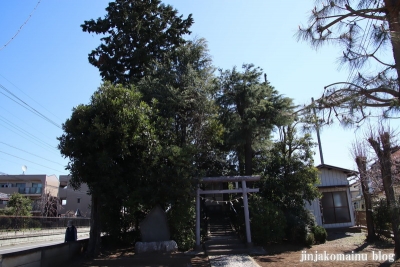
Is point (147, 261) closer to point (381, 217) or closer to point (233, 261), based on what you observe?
point (233, 261)

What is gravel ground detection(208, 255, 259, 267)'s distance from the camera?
9031mm

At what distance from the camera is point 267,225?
11.5 m

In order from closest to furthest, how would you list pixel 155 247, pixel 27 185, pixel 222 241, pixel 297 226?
pixel 155 247, pixel 222 241, pixel 297 226, pixel 27 185

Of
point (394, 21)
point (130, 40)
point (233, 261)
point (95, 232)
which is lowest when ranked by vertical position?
point (233, 261)

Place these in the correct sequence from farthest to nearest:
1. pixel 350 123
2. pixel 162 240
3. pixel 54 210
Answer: pixel 54 210
pixel 162 240
pixel 350 123

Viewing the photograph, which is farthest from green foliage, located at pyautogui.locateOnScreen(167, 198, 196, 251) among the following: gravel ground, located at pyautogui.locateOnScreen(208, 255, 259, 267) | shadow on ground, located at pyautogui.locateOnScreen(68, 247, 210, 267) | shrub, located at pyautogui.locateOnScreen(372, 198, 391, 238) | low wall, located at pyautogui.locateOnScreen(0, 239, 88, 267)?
shrub, located at pyautogui.locateOnScreen(372, 198, 391, 238)

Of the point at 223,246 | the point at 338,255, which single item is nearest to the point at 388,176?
the point at 338,255

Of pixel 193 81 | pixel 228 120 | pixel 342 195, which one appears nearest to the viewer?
pixel 193 81

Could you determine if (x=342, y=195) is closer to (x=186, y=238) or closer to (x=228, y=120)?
(x=228, y=120)

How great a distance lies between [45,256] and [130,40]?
1072 centimetres

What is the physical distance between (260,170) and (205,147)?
11.4 feet

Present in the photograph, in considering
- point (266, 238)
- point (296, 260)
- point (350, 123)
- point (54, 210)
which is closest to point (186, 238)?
point (266, 238)

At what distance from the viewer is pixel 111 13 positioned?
15.2 meters

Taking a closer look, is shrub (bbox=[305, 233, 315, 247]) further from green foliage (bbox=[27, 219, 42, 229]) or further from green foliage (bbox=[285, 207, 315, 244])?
green foliage (bbox=[27, 219, 42, 229])
